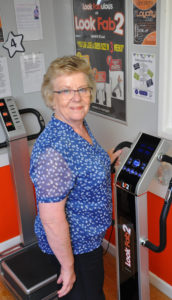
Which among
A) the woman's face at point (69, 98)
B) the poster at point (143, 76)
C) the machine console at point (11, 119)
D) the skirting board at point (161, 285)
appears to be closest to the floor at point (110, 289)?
the skirting board at point (161, 285)

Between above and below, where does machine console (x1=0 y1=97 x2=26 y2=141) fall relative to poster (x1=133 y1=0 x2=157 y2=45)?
below

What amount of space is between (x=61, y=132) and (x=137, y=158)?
1.38 ft

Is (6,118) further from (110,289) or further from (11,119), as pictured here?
(110,289)

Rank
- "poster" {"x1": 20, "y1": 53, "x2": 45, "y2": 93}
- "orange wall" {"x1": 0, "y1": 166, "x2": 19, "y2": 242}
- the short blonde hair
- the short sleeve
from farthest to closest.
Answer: "orange wall" {"x1": 0, "y1": 166, "x2": 19, "y2": 242} → "poster" {"x1": 20, "y1": 53, "x2": 45, "y2": 93} → the short blonde hair → the short sleeve

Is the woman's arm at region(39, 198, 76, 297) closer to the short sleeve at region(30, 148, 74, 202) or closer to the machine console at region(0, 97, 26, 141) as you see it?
the short sleeve at region(30, 148, 74, 202)

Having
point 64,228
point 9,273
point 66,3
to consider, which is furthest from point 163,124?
point 9,273

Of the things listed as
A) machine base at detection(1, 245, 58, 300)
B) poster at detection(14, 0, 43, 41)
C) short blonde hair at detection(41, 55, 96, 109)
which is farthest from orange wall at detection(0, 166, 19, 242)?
short blonde hair at detection(41, 55, 96, 109)

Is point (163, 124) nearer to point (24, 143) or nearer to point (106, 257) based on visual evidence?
point (24, 143)

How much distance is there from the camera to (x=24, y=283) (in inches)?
99.1

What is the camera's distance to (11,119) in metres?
2.71

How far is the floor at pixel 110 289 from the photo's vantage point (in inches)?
103

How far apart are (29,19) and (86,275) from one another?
2.09 metres

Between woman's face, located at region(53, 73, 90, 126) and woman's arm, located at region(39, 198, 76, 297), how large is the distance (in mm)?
394

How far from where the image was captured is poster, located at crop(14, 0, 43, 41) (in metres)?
2.79
